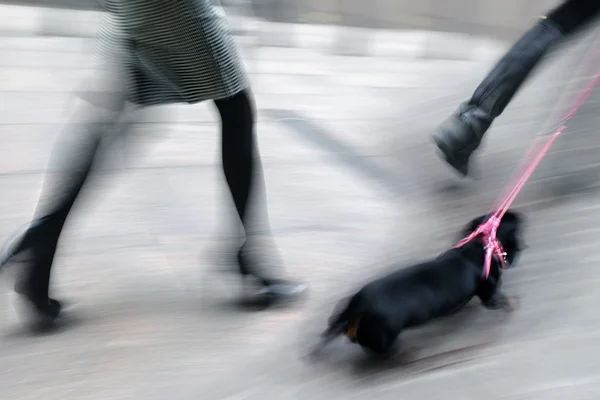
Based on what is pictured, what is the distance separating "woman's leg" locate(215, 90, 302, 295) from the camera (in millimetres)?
2766

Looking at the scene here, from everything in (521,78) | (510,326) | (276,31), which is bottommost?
(276,31)

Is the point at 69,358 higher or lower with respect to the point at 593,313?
lower

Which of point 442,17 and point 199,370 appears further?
point 442,17

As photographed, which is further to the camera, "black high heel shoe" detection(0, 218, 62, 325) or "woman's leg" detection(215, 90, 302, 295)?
"woman's leg" detection(215, 90, 302, 295)

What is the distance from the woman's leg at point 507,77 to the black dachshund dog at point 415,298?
3.22ft

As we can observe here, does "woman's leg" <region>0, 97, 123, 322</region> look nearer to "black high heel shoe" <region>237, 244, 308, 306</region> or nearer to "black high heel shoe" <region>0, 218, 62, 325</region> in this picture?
"black high heel shoe" <region>0, 218, 62, 325</region>

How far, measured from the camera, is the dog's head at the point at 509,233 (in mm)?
2875

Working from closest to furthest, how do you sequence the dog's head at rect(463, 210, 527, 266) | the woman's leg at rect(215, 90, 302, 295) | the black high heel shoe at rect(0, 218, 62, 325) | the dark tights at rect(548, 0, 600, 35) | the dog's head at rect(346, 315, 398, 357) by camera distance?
the dog's head at rect(346, 315, 398, 357), the black high heel shoe at rect(0, 218, 62, 325), the woman's leg at rect(215, 90, 302, 295), the dog's head at rect(463, 210, 527, 266), the dark tights at rect(548, 0, 600, 35)

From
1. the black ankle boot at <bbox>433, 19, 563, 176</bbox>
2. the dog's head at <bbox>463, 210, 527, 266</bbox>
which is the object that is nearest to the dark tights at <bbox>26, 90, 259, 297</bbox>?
the dog's head at <bbox>463, 210, 527, 266</bbox>

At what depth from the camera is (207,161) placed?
4.43m

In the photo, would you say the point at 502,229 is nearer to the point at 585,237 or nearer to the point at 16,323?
the point at 585,237

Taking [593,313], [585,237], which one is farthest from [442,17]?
[593,313]

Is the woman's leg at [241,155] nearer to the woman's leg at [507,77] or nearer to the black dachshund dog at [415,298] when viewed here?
the black dachshund dog at [415,298]

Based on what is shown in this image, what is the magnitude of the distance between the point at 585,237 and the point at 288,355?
1.43 m
